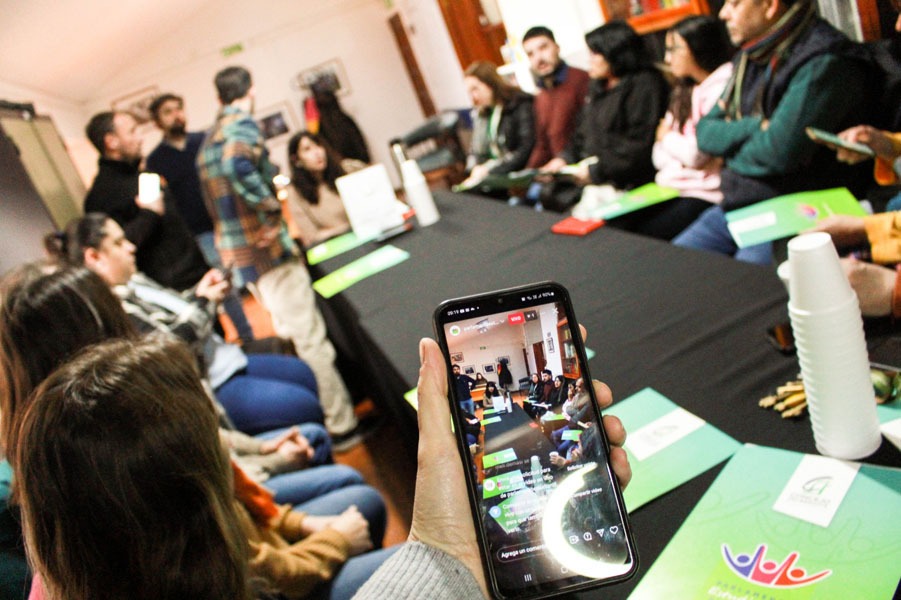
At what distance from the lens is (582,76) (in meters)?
3.22

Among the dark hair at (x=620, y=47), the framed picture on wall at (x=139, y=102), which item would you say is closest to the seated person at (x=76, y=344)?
the dark hair at (x=620, y=47)

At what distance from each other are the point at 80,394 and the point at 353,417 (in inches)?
69.0

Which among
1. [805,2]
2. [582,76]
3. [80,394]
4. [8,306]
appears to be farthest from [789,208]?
[582,76]

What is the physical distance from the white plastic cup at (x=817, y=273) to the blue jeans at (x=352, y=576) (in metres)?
0.84

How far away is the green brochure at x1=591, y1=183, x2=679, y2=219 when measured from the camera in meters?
1.68

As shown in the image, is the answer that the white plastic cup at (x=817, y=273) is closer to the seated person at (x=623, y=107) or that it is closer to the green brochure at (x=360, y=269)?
the green brochure at (x=360, y=269)

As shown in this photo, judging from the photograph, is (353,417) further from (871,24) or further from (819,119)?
(871,24)

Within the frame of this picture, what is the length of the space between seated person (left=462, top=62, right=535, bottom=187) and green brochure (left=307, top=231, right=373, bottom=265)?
1.07 m

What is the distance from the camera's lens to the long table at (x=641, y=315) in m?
0.71

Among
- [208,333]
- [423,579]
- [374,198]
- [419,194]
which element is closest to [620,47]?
[419,194]

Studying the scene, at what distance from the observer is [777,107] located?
1752mm

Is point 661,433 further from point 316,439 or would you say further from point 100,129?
point 100,129

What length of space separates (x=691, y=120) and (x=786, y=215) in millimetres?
1134

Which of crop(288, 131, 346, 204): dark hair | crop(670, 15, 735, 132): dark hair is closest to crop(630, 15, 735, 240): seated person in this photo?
crop(670, 15, 735, 132): dark hair
